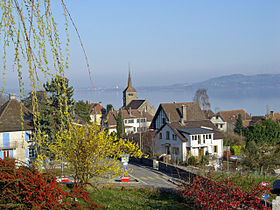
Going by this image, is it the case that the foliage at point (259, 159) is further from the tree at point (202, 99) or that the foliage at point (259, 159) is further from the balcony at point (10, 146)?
the tree at point (202, 99)

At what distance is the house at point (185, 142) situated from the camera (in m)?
33.2

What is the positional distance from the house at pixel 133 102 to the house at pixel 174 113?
25.4 meters

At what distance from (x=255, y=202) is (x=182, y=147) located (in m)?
23.5

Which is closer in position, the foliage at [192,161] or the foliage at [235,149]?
the foliage at [192,161]

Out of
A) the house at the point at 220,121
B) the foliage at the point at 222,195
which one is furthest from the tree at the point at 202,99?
the foliage at the point at 222,195

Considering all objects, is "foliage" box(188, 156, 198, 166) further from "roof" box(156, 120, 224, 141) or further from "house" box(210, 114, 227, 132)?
"house" box(210, 114, 227, 132)

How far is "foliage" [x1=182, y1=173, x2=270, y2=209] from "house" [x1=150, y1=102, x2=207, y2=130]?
33.0 meters

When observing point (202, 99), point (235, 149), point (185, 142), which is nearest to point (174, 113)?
point (235, 149)

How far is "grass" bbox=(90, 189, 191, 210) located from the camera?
367 inches

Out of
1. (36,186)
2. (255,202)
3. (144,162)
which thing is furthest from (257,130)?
(36,186)

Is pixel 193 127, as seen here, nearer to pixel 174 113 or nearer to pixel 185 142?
pixel 185 142

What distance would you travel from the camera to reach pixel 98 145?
11930mm

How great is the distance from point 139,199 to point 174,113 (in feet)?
114

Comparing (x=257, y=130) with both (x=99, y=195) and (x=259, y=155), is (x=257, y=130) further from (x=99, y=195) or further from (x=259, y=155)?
(x=99, y=195)
